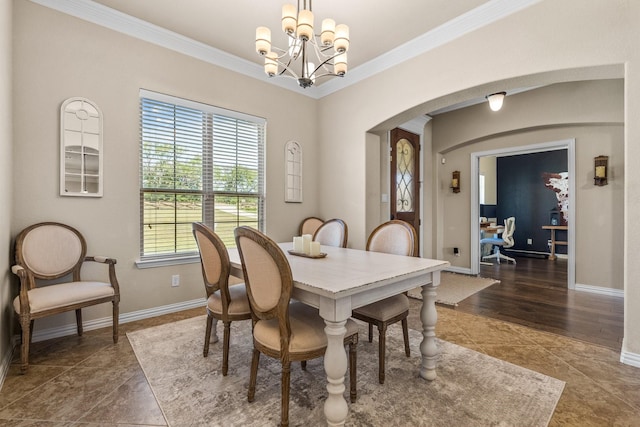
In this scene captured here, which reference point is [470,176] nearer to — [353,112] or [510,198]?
[353,112]

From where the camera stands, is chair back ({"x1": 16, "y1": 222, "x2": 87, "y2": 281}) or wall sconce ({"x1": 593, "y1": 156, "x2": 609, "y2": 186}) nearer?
chair back ({"x1": 16, "y1": 222, "x2": 87, "y2": 281})

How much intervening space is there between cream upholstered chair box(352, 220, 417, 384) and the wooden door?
7.27ft

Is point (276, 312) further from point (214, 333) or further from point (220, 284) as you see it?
point (214, 333)

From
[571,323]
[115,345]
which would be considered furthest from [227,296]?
[571,323]

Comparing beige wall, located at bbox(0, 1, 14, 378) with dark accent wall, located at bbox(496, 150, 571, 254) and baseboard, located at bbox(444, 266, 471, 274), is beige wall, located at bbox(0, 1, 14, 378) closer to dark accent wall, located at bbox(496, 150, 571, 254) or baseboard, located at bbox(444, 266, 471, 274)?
baseboard, located at bbox(444, 266, 471, 274)

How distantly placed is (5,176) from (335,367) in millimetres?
2578

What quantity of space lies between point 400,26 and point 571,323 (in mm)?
3412

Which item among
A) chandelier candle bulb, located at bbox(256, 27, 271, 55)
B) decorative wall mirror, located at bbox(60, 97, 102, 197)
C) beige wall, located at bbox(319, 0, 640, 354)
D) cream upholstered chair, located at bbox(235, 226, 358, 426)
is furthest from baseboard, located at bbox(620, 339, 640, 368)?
decorative wall mirror, located at bbox(60, 97, 102, 197)

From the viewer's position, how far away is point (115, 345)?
2.40m

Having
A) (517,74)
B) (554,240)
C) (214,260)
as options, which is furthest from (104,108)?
(554,240)

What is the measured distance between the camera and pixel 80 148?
8.65 ft

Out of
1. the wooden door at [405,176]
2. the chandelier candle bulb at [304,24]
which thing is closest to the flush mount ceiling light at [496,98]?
the wooden door at [405,176]

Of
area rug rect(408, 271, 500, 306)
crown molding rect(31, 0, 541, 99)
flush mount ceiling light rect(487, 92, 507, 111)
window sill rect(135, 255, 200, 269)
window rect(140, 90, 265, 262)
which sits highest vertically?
crown molding rect(31, 0, 541, 99)

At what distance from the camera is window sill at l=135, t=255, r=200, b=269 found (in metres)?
2.99
